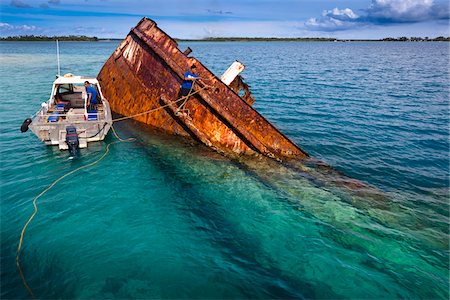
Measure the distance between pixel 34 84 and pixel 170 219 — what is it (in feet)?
85.2

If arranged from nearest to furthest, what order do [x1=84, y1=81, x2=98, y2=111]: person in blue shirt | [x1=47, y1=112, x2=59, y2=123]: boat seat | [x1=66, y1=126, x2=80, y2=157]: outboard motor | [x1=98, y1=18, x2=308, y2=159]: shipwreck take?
[x1=66, y1=126, x2=80, y2=157]: outboard motor → [x1=47, y1=112, x2=59, y2=123]: boat seat → [x1=98, y1=18, x2=308, y2=159]: shipwreck → [x1=84, y1=81, x2=98, y2=111]: person in blue shirt

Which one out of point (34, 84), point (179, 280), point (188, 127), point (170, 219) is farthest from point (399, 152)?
point (34, 84)

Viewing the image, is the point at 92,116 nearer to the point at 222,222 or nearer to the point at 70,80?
the point at 70,80

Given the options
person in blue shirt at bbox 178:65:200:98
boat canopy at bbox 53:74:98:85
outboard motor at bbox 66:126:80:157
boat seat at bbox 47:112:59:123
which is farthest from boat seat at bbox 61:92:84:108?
person in blue shirt at bbox 178:65:200:98

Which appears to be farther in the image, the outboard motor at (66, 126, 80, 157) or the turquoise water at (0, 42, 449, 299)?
the outboard motor at (66, 126, 80, 157)

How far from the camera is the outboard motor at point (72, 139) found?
34.6 feet

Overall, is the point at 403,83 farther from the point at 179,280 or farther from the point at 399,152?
the point at 179,280

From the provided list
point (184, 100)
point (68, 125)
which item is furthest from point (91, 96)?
point (184, 100)

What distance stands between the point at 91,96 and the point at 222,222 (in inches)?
343

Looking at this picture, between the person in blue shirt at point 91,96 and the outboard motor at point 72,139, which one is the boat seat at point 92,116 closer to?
the outboard motor at point 72,139

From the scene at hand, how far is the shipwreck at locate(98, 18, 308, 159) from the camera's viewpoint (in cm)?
1103

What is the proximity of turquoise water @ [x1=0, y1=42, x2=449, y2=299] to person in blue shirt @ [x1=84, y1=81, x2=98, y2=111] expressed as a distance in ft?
5.00

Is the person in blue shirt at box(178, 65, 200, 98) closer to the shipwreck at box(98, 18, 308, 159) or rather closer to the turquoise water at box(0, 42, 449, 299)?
the shipwreck at box(98, 18, 308, 159)

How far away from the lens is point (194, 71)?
1204 cm
